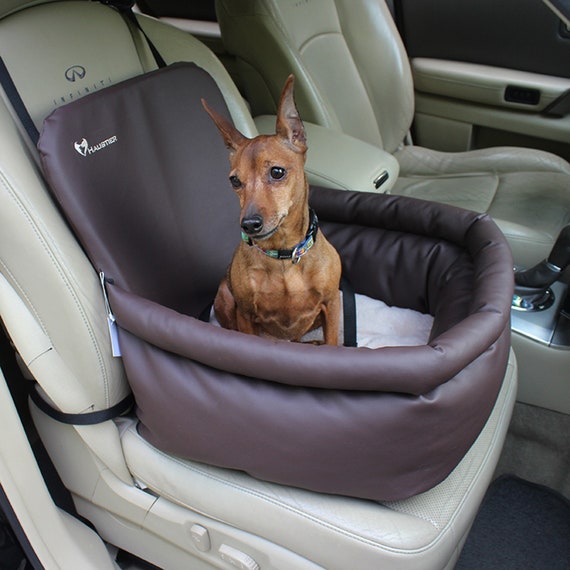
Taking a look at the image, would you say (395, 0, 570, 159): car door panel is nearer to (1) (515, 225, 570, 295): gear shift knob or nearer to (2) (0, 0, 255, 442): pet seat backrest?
(1) (515, 225, 570, 295): gear shift knob

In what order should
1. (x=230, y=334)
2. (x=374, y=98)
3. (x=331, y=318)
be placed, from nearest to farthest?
(x=230, y=334)
(x=331, y=318)
(x=374, y=98)

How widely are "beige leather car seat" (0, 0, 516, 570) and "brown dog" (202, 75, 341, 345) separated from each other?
0.34 meters

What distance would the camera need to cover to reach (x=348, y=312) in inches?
66.0

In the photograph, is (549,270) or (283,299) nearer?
(283,299)

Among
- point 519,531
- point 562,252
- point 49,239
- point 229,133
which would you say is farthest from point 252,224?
point 519,531

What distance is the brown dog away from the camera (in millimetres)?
1311

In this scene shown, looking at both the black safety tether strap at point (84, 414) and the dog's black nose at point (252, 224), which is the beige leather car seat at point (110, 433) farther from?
the dog's black nose at point (252, 224)

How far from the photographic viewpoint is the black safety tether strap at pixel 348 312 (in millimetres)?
1637

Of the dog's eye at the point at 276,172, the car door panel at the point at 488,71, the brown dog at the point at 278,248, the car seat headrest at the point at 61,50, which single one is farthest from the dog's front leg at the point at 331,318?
the car door panel at the point at 488,71

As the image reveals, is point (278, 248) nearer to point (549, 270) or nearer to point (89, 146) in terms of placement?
point (89, 146)

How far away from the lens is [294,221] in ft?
4.66

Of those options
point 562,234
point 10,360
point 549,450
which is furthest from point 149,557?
point 562,234

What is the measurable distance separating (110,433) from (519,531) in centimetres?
111

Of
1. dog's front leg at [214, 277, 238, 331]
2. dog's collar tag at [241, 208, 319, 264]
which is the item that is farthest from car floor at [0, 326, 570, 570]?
dog's collar tag at [241, 208, 319, 264]
